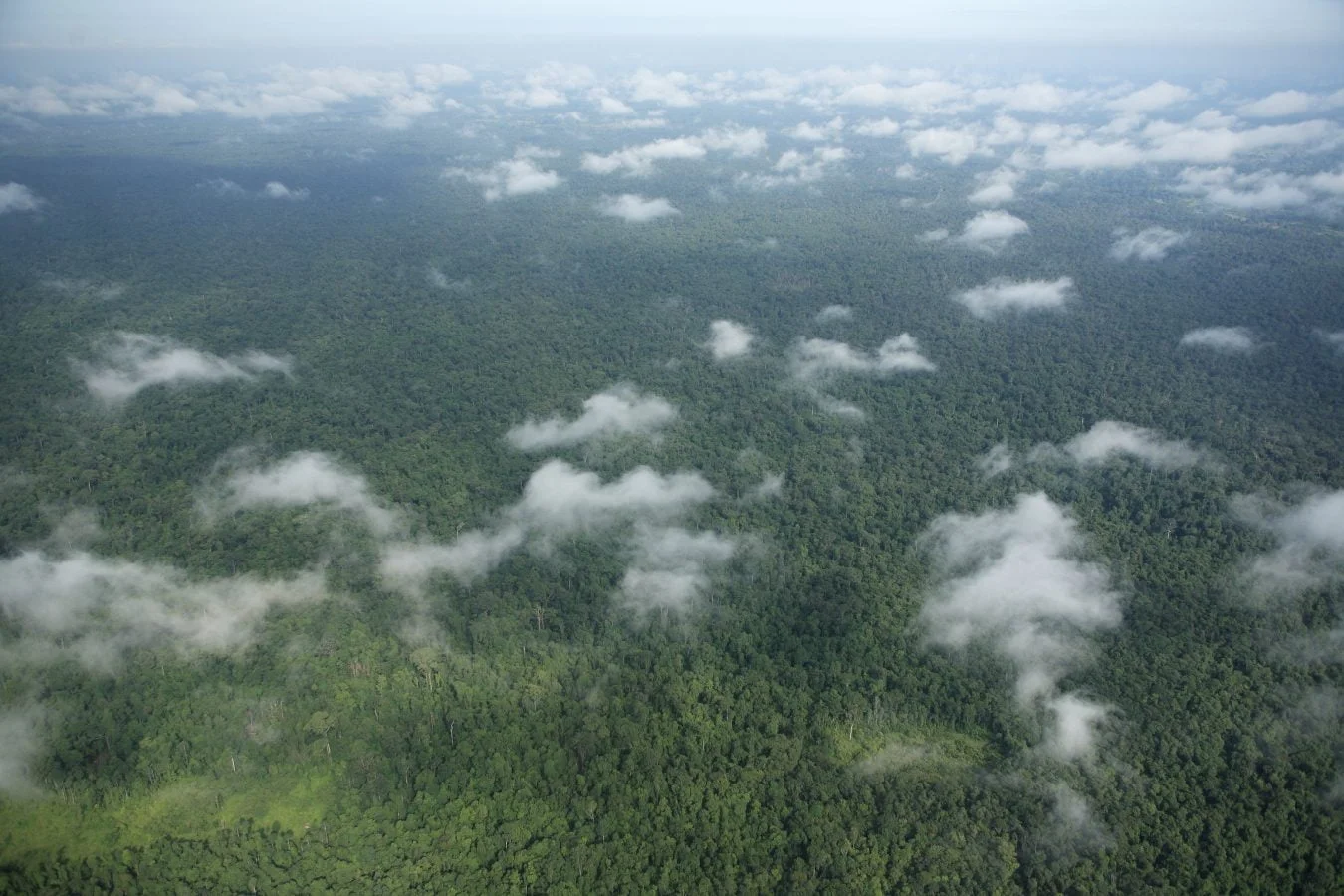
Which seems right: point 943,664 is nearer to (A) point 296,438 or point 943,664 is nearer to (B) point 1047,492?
(B) point 1047,492

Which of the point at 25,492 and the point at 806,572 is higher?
the point at 25,492

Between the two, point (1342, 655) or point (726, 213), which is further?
point (726, 213)

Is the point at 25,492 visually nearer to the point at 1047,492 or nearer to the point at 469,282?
the point at 469,282

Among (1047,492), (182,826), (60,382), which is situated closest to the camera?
(182,826)

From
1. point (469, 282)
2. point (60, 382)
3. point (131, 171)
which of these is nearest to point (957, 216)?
point (469, 282)

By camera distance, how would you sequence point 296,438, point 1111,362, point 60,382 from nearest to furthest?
point 296,438, point 60,382, point 1111,362

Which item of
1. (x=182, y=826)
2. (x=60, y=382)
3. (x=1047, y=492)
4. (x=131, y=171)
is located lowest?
(x=182, y=826)

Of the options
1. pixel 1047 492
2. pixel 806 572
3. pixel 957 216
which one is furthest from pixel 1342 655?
pixel 957 216
